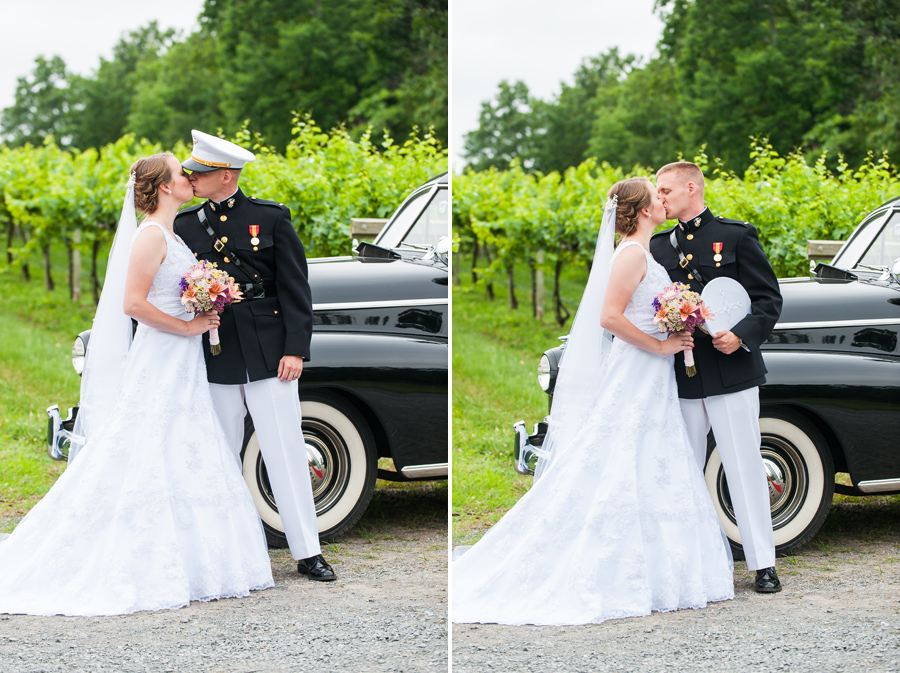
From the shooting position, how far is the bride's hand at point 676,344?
164 inches

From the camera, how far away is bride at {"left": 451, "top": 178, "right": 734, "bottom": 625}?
392 cm

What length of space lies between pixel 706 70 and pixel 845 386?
30.8 m

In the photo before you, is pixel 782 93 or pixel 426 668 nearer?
pixel 426 668

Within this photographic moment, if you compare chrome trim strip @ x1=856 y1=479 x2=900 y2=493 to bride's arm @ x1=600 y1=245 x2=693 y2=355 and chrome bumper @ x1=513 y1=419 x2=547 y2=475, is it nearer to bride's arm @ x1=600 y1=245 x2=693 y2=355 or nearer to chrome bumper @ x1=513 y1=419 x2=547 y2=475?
bride's arm @ x1=600 y1=245 x2=693 y2=355

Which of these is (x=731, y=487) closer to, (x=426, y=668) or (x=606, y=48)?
(x=426, y=668)

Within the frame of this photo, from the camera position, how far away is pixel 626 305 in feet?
13.7

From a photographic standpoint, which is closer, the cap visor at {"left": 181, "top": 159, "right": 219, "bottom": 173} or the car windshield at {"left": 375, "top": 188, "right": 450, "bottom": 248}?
the cap visor at {"left": 181, "top": 159, "right": 219, "bottom": 173}

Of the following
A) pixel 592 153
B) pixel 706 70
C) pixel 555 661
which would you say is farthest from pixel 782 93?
pixel 555 661

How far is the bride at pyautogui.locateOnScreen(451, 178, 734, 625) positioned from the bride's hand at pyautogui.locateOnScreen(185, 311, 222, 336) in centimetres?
159

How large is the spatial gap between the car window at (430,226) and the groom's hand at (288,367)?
1.84m

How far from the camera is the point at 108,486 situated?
13.3ft

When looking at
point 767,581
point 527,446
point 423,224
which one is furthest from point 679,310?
point 423,224

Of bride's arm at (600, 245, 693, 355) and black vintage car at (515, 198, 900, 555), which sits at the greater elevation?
bride's arm at (600, 245, 693, 355)

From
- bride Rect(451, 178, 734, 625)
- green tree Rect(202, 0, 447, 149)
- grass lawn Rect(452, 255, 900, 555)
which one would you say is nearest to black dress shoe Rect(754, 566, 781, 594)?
bride Rect(451, 178, 734, 625)
